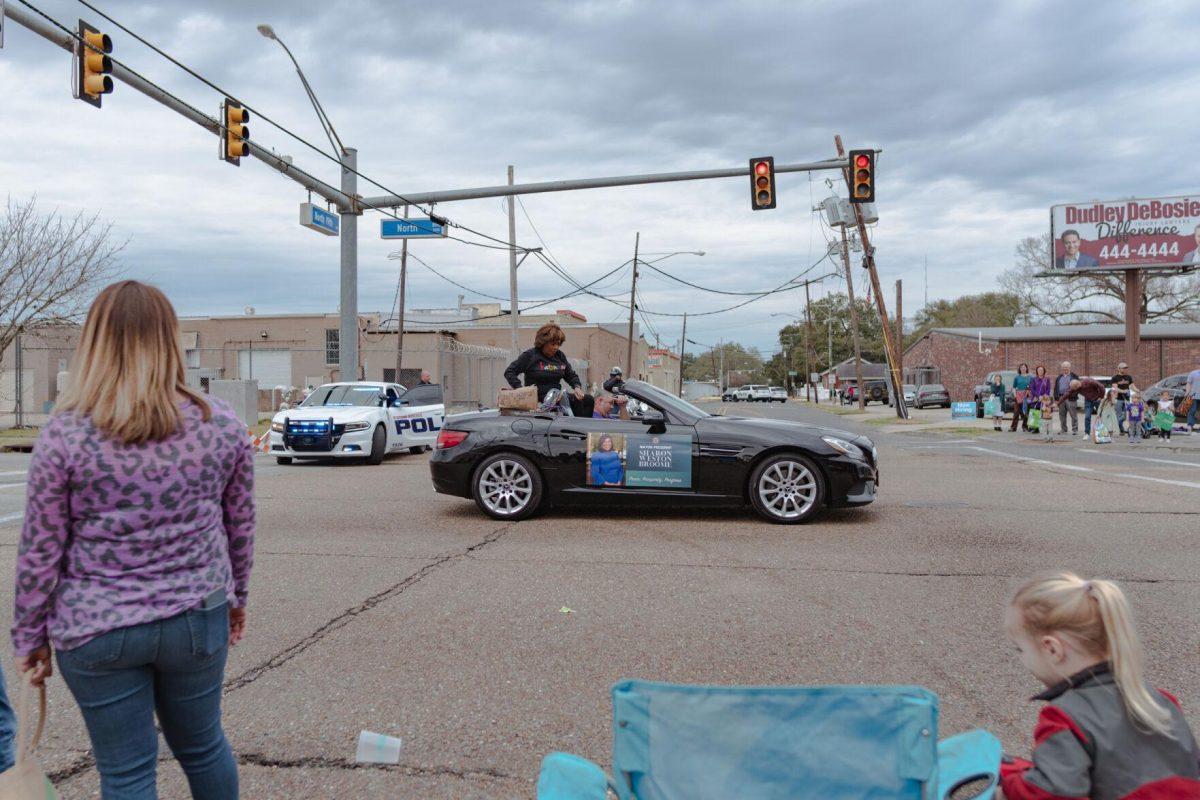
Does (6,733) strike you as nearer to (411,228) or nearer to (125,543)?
(125,543)

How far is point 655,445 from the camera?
336 inches

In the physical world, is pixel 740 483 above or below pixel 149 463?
below

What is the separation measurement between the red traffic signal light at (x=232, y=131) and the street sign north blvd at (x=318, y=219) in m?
3.05

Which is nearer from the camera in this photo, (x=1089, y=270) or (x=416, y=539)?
(x=416, y=539)

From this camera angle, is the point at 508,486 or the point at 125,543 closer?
the point at 125,543

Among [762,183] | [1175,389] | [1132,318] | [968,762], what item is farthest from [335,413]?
[1132,318]

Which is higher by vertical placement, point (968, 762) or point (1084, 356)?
point (1084, 356)

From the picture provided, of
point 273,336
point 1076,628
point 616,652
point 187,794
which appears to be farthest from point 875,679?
point 273,336

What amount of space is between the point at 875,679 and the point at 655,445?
451 cm

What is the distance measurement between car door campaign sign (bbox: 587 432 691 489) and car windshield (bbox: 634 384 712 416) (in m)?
0.31

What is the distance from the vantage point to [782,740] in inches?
80.7

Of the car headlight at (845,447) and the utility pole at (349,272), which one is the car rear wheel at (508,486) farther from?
the utility pole at (349,272)

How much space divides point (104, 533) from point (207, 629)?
0.35 m

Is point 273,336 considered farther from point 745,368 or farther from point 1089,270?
point 745,368
